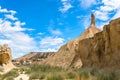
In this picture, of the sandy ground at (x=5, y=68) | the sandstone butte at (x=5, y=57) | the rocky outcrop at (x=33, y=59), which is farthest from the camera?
the rocky outcrop at (x=33, y=59)

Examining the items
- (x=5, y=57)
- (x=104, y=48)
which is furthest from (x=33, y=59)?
(x=5, y=57)

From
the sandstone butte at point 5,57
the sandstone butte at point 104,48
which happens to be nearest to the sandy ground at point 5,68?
the sandstone butte at point 5,57

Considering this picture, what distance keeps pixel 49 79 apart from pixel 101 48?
21.8m

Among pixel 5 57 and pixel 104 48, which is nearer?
pixel 5 57

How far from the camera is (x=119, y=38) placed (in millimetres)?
31562

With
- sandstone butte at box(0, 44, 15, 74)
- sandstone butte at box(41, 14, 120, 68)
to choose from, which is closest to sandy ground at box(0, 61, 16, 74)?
sandstone butte at box(0, 44, 15, 74)

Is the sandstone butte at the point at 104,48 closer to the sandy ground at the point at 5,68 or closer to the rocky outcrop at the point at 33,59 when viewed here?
the sandy ground at the point at 5,68

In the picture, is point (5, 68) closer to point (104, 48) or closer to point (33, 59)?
point (104, 48)

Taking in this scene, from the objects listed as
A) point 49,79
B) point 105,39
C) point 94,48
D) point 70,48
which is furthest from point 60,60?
point 49,79

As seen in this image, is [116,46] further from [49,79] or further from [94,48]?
[49,79]

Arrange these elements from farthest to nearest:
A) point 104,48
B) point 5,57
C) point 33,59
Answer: point 33,59
point 104,48
point 5,57

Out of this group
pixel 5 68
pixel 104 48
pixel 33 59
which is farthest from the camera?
pixel 33 59

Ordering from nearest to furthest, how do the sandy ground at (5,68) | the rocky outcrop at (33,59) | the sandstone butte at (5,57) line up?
the sandy ground at (5,68) → the sandstone butte at (5,57) → the rocky outcrop at (33,59)

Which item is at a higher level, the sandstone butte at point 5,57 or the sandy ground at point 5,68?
the sandstone butte at point 5,57
